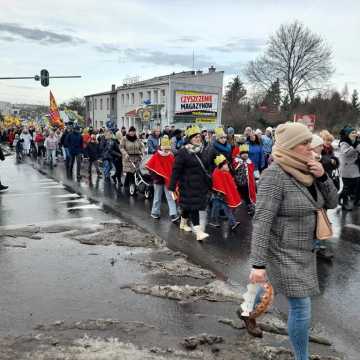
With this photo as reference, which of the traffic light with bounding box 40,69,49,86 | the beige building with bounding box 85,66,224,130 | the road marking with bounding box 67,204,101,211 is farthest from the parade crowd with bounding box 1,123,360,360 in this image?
the beige building with bounding box 85,66,224,130

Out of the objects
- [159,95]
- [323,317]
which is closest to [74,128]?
[323,317]

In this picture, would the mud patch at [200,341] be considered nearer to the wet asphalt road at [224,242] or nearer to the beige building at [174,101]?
the wet asphalt road at [224,242]

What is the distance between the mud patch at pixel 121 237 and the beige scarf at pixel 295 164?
13.7ft

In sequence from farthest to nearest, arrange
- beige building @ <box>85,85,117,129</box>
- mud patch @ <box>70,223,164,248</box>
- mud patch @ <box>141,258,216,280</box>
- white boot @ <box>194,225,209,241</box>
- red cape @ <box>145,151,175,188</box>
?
beige building @ <box>85,85,117,129</box> < red cape @ <box>145,151,175,188</box> < white boot @ <box>194,225,209,241</box> < mud patch @ <box>70,223,164,248</box> < mud patch @ <box>141,258,216,280</box>

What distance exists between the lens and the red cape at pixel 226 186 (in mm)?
8406

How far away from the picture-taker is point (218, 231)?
8.16 metres

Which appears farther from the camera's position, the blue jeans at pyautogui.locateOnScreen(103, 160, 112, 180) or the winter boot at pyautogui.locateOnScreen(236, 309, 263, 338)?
the blue jeans at pyautogui.locateOnScreen(103, 160, 112, 180)

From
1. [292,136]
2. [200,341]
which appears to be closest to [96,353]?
[200,341]

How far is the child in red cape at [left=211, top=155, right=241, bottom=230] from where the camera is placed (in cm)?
840

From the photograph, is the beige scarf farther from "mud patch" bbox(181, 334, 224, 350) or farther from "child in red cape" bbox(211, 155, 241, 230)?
"child in red cape" bbox(211, 155, 241, 230)

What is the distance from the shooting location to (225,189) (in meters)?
8.46

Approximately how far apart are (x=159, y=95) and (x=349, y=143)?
48.1m

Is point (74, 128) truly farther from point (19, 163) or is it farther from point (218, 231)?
point (218, 231)

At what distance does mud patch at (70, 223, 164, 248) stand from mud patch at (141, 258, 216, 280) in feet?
3.07
